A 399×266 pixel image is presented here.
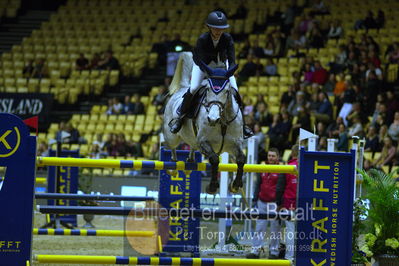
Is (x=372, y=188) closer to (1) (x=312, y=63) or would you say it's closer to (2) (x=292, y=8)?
(1) (x=312, y=63)

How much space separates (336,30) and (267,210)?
8.96 metres

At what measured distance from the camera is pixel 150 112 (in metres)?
17.8

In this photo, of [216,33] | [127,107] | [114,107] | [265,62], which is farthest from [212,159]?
[114,107]

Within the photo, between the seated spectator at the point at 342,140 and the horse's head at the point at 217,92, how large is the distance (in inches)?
272

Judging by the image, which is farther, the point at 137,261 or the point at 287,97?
the point at 287,97

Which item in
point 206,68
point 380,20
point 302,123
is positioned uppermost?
point 380,20

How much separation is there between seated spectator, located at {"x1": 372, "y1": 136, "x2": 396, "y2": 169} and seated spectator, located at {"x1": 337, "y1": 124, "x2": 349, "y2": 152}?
2.30ft

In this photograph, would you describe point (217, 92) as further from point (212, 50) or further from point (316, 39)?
point (316, 39)

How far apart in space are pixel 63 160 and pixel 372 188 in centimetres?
308

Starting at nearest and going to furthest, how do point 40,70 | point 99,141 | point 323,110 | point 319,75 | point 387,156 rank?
point 387,156 → point 323,110 → point 319,75 → point 99,141 → point 40,70

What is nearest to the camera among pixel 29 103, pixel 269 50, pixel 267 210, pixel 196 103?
pixel 196 103

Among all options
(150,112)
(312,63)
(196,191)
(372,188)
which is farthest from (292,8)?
(372,188)

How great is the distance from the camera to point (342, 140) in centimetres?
1343

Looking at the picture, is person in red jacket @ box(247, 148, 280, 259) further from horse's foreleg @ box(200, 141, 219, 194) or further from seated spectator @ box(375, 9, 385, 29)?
seated spectator @ box(375, 9, 385, 29)
